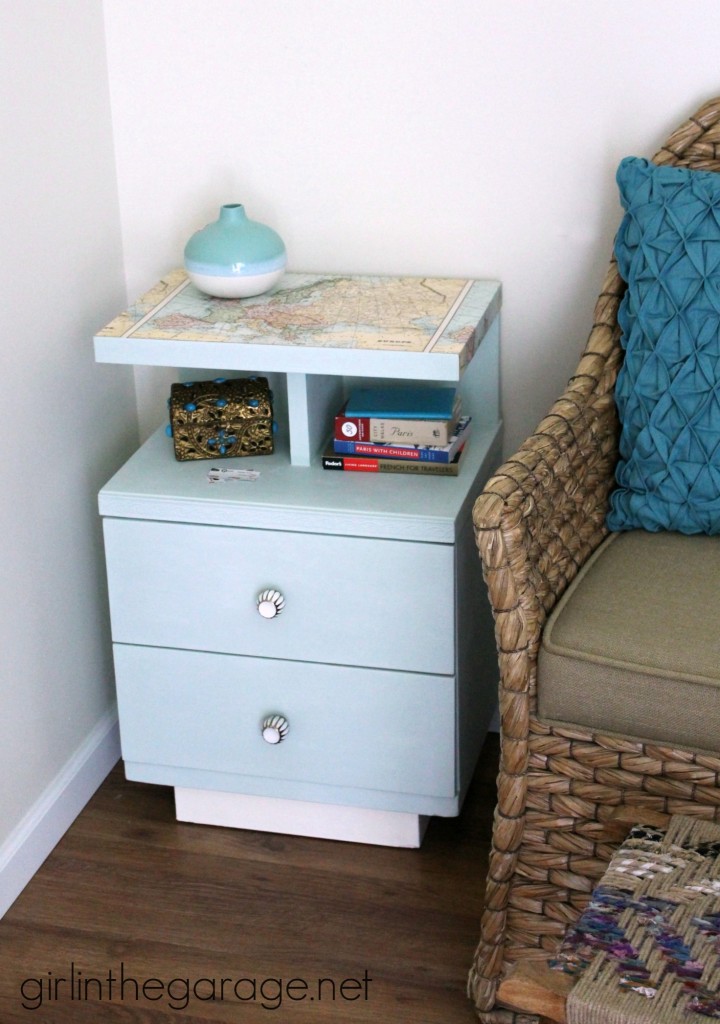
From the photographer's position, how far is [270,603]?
1792 millimetres

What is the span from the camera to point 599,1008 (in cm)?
116

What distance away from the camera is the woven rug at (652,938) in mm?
1162

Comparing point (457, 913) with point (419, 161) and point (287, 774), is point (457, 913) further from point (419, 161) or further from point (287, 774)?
point (419, 161)

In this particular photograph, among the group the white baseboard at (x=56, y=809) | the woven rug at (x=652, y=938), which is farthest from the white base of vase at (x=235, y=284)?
the woven rug at (x=652, y=938)

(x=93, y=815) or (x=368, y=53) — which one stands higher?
(x=368, y=53)

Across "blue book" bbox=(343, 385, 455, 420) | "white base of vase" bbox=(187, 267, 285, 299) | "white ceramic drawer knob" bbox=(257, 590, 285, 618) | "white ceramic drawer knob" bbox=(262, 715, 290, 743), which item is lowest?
"white ceramic drawer knob" bbox=(262, 715, 290, 743)

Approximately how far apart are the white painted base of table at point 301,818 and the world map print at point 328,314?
0.70 metres

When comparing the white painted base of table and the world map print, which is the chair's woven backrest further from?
the white painted base of table

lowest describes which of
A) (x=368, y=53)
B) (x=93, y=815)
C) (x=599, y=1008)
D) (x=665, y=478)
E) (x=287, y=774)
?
(x=93, y=815)

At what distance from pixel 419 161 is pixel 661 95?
1.20 ft

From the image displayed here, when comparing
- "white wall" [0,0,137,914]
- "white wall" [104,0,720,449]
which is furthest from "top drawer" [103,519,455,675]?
"white wall" [104,0,720,449]

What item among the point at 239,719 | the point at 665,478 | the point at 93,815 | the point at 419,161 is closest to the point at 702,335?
Answer: the point at 665,478

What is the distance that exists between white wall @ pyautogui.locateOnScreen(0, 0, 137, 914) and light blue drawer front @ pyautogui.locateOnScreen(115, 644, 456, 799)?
136mm

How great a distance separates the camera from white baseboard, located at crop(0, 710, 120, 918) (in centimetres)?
185
